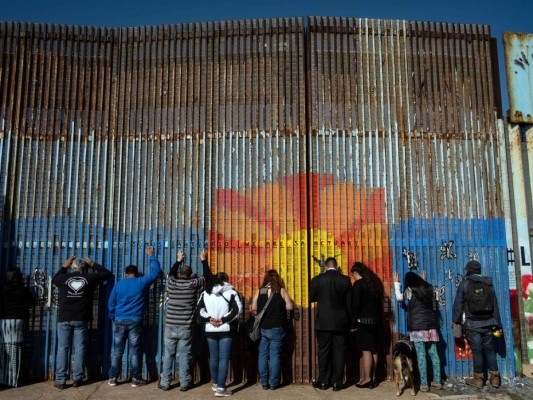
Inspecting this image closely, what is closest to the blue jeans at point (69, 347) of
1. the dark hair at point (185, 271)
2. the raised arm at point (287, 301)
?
the dark hair at point (185, 271)

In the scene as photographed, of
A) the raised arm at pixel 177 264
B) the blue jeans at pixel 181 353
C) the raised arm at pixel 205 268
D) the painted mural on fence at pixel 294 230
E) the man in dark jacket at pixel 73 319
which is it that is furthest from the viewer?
the painted mural on fence at pixel 294 230

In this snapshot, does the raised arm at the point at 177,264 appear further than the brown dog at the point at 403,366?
Yes

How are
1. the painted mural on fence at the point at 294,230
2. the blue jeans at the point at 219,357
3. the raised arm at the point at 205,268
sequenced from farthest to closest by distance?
the painted mural on fence at the point at 294,230 < the raised arm at the point at 205,268 < the blue jeans at the point at 219,357

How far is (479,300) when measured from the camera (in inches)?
279

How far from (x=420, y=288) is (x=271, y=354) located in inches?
91.6

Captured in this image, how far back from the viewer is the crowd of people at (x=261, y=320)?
688cm

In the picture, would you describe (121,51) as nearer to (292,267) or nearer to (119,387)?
(292,267)

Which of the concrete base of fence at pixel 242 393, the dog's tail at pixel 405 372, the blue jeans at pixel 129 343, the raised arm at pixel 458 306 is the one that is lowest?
the concrete base of fence at pixel 242 393

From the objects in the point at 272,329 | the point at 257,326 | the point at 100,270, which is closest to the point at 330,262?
the point at 272,329

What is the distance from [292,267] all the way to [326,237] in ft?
2.32

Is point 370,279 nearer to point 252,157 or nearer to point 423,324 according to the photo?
point 423,324

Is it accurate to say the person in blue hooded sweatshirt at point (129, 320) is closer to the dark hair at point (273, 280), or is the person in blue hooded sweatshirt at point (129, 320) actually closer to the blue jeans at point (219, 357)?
the blue jeans at point (219, 357)

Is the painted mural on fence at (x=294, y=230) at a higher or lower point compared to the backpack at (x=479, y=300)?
higher

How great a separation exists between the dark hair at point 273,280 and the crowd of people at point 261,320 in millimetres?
15
